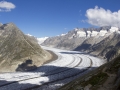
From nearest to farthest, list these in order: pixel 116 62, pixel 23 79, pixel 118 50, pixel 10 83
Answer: pixel 116 62 < pixel 10 83 < pixel 23 79 < pixel 118 50

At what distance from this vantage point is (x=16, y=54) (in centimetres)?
9738

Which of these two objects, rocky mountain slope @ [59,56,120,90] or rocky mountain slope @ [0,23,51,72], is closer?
rocky mountain slope @ [59,56,120,90]

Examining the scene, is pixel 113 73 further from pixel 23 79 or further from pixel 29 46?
pixel 29 46

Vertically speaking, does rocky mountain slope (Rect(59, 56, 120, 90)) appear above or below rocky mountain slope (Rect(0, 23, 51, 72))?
below

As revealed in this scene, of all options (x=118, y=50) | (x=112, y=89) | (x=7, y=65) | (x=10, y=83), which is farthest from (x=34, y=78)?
(x=118, y=50)

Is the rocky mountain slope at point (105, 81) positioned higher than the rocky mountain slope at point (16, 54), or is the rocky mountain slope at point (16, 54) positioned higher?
the rocky mountain slope at point (16, 54)

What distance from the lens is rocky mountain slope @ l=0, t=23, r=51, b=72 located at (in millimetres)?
88250

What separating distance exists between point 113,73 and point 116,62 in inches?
157

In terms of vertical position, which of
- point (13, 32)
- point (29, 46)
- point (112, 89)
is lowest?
point (112, 89)

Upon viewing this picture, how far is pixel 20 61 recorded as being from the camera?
9144 centimetres

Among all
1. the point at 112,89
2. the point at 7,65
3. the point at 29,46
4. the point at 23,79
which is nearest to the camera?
the point at 112,89

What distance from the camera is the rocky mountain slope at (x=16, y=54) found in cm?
8825

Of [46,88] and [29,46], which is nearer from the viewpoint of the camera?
[46,88]

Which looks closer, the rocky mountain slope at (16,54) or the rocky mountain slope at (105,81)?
the rocky mountain slope at (105,81)
